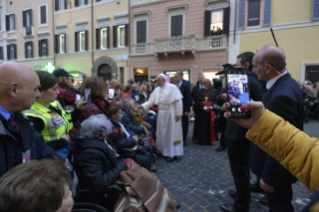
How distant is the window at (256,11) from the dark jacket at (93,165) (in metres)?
2.58

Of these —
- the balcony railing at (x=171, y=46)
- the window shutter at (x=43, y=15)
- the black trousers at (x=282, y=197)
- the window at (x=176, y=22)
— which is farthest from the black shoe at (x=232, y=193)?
the balcony railing at (x=171, y=46)

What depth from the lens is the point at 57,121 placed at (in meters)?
2.14

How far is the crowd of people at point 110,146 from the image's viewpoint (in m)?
0.89

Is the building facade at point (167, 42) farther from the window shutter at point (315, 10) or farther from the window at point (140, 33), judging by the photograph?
the window shutter at point (315, 10)

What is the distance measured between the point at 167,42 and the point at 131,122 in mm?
10315

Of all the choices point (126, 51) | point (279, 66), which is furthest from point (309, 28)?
point (126, 51)

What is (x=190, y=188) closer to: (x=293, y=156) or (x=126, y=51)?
(x=293, y=156)

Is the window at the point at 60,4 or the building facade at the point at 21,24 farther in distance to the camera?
the window at the point at 60,4

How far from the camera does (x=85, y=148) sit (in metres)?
2.11

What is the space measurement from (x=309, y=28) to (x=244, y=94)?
4.64 ft

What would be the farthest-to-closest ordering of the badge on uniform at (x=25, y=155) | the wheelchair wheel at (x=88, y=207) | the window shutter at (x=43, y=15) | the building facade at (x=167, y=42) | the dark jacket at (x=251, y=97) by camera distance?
1. the building facade at (x=167, y=42)
2. the window shutter at (x=43, y=15)
3. the dark jacket at (x=251, y=97)
4. the wheelchair wheel at (x=88, y=207)
5. the badge on uniform at (x=25, y=155)

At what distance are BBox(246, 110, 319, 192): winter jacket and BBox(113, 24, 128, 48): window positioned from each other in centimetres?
1398

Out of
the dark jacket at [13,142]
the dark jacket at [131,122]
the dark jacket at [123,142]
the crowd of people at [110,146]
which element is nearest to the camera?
the crowd of people at [110,146]

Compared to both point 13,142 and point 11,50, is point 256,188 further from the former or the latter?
point 11,50
